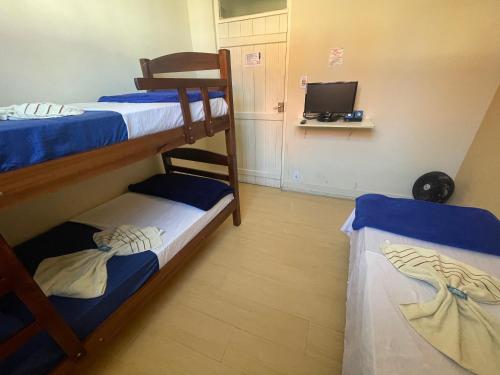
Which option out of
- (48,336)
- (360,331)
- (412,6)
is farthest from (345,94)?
(48,336)

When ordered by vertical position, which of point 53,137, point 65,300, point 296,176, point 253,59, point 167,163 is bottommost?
point 296,176

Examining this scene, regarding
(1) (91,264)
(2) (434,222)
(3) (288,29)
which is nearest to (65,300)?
(1) (91,264)

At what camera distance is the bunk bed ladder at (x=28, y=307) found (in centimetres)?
63

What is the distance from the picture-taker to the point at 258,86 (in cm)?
254

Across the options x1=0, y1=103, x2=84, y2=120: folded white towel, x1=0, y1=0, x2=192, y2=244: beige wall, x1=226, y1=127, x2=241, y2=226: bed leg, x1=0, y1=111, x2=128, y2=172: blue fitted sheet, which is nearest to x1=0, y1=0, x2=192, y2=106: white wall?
x1=0, y1=0, x2=192, y2=244: beige wall

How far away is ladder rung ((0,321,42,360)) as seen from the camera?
649mm

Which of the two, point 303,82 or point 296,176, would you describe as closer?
point 303,82

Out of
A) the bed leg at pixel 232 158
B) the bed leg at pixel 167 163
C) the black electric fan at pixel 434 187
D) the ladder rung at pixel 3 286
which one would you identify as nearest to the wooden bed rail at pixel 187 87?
the bed leg at pixel 232 158

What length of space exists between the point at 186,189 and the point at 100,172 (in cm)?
91

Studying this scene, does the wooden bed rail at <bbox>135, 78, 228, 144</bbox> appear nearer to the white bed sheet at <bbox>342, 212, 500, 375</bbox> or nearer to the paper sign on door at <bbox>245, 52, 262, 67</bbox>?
the paper sign on door at <bbox>245, 52, 262, 67</bbox>

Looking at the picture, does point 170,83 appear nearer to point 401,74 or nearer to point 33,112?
point 33,112

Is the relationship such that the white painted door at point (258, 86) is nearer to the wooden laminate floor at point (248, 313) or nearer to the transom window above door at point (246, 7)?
the transom window above door at point (246, 7)

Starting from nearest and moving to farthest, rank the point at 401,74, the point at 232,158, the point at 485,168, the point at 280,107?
1. the point at 485,168
2. the point at 232,158
3. the point at 401,74
4. the point at 280,107

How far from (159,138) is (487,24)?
260 cm
